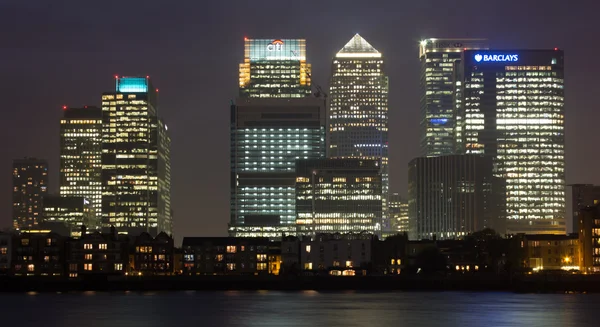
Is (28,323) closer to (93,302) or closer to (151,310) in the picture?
(151,310)

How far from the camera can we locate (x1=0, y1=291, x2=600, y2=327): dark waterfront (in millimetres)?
140500

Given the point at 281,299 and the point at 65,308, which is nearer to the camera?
the point at 65,308

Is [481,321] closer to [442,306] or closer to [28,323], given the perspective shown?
[442,306]

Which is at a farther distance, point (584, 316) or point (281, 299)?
point (281, 299)

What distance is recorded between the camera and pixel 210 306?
542 feet

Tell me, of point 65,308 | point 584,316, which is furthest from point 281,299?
point 584,316

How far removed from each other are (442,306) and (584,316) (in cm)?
2511

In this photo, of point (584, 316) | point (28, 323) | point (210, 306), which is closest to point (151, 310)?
point (210, 306)

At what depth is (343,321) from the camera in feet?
459

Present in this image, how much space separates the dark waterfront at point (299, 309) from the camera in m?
140

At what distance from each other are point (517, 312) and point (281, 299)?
42.5 meters

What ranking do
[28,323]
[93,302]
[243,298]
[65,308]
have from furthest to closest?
[243,298] < [93,302] < [65,308] < [28,323]

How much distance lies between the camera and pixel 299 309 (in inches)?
6329

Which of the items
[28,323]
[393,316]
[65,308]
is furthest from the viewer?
[65,308]
